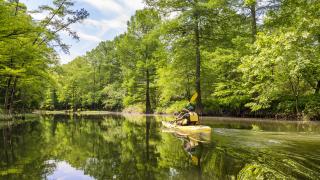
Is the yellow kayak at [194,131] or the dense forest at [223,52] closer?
the yellow kayak at [194,131]

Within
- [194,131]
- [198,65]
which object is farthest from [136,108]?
[194,131]

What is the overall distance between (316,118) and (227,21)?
10.7m

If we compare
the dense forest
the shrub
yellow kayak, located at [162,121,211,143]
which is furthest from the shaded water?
the shrub

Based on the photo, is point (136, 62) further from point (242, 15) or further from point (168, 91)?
point (242, 15)

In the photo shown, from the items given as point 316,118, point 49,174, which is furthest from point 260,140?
point 316,118

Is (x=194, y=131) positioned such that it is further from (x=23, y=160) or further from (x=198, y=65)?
(x=198, y=65)

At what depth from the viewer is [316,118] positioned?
19.6 m

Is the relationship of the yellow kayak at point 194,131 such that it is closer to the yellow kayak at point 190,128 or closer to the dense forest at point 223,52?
the yellow kayak at point 190,128

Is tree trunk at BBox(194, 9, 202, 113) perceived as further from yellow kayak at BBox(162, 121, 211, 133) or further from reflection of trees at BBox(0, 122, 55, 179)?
reflection of trees at BBox(0, 122, 55, 179)

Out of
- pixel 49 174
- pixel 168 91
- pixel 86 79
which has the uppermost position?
pixel 86 79

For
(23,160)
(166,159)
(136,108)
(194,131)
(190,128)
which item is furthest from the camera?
(136,108)

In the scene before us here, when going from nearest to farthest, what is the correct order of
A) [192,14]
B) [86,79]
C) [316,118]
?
1. [316,118]
2. [192,14]
3. [86,79]

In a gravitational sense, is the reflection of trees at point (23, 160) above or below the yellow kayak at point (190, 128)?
below

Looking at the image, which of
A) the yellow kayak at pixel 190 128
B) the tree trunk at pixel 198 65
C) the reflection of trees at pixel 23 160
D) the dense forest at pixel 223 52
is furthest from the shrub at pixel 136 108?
the reflection of trees at pixel 23 160
